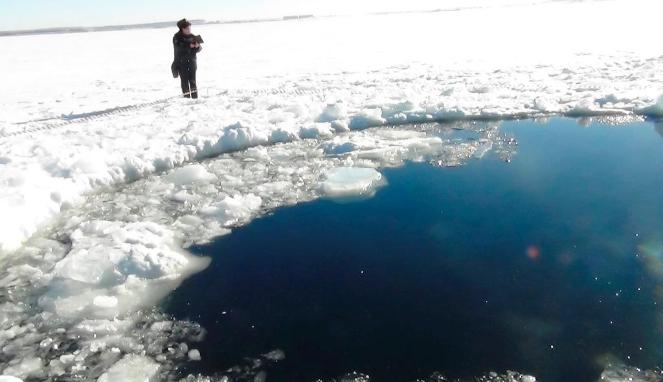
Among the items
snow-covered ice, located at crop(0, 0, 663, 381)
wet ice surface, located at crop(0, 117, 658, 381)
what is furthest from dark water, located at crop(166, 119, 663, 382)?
snow-covered ice, located at crop(0, 0, 663, 381)

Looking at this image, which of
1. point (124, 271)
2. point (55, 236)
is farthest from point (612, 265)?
point (55, 236)

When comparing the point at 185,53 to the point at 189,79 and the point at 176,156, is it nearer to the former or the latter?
the point at 189,79

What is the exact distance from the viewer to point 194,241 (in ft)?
15.6

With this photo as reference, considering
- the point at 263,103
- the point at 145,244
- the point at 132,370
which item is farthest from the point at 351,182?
the point at 263,103

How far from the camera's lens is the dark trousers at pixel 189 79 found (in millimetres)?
10308

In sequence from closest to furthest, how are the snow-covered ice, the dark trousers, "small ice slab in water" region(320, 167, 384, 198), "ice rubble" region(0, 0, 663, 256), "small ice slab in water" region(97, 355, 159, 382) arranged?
"small ice slab in water" region(97, 355, 159, 382) < the snow-covered ice < "small ice slab in water" region(320, 167, 384, 198) < "ice rubble" region(0, 0, 663, 256) < the dark trousers

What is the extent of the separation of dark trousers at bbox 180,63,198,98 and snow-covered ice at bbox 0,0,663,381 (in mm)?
289

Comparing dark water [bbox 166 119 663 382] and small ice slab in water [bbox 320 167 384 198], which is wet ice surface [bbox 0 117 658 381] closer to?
small ice slab in water [bbox 320 167 384 198]

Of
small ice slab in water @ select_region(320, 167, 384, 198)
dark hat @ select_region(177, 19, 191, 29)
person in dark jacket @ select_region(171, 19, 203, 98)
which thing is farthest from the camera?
person in dark jacket @ select_region(171, 19, 203, 98)

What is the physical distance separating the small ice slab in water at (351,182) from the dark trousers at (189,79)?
5.38 metres

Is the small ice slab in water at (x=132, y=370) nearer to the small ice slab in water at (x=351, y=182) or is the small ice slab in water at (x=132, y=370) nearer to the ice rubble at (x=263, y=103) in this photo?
the ice rubble at (x=263, y=103)

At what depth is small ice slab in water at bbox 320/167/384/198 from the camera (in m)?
5.68

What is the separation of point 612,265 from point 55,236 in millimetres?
4830

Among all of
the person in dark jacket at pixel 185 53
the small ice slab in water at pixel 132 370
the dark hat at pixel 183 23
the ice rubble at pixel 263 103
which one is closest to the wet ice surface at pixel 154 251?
the small ice slab in water at pixel 132 370
